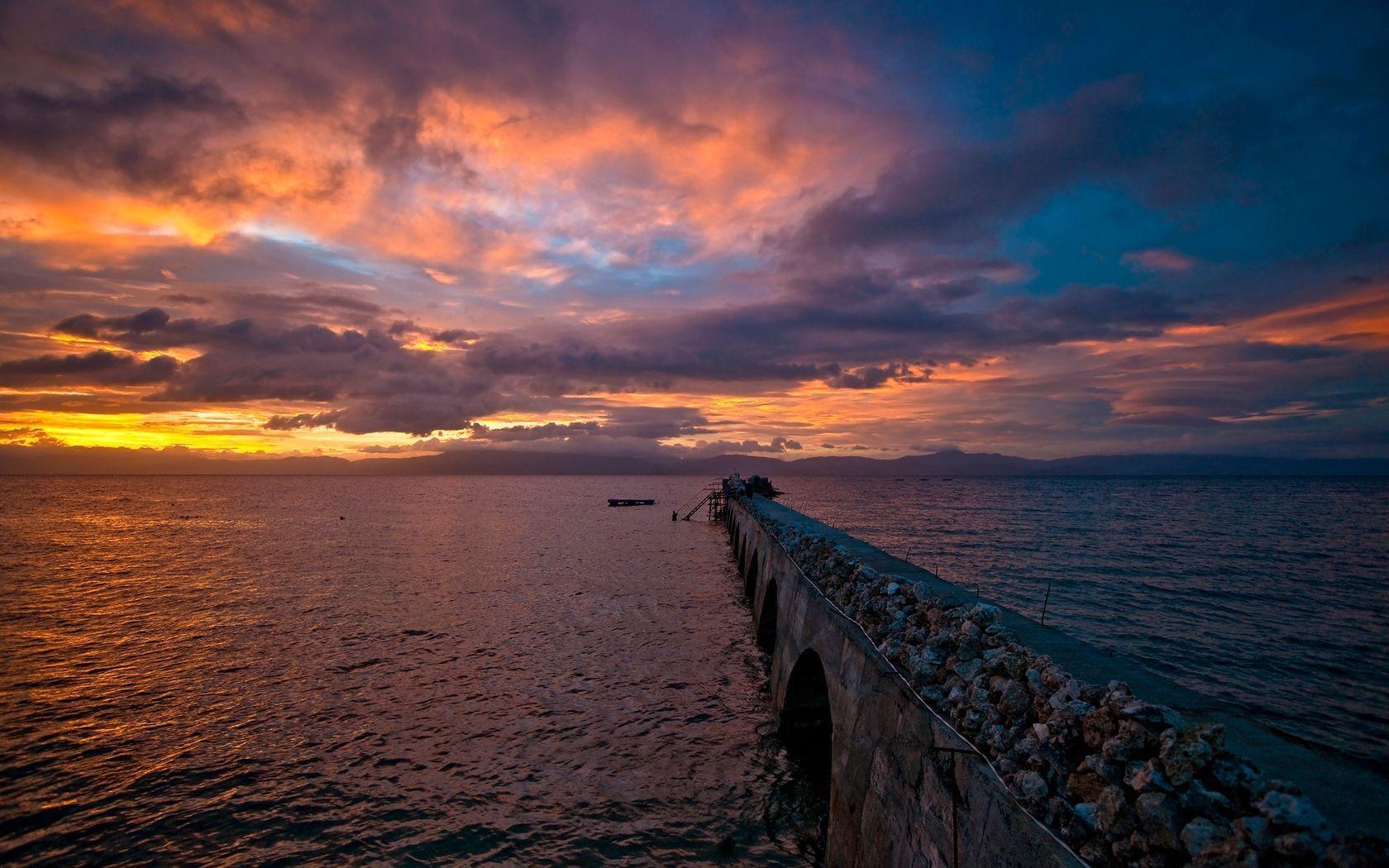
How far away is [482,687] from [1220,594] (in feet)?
113

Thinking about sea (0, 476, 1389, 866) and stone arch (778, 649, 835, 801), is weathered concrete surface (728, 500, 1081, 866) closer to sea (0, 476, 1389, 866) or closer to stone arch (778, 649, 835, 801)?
stone arch (778, 649, 835, 801)

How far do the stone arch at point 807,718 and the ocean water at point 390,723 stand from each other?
513 mm

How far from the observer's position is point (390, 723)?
1591 centimetres

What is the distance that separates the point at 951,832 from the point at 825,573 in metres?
8.43

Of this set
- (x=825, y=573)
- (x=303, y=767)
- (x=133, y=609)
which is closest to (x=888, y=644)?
(x=825, y=573)

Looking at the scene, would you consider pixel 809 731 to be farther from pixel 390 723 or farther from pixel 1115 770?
pixel 1115 770

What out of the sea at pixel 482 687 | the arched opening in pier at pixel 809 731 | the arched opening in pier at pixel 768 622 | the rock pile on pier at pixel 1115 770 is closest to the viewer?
the rock pile on pier at pixel 1115 770

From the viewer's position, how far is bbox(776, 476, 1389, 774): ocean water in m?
17.3

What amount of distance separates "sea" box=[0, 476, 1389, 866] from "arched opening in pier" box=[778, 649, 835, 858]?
19 centimetres

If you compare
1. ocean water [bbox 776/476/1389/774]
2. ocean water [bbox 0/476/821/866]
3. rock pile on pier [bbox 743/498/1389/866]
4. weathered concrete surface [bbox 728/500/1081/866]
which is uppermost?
rock pile on pier [bbox 743/498/1389/866]

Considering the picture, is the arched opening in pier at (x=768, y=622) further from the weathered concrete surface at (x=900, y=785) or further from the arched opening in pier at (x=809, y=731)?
the weathered concrete surface at (x=900, y=785)

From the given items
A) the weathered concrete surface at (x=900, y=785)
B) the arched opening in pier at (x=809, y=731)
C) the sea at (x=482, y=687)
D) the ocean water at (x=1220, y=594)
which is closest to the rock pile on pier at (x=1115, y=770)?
the weathered concrete surface at (x=900, y=785)

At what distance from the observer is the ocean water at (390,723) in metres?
11.1

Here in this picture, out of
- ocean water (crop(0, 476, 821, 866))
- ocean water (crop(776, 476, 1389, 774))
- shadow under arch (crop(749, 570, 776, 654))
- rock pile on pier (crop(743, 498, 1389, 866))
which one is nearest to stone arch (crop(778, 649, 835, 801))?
ocean water (crop(0, 476, 821, 866))
